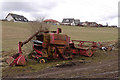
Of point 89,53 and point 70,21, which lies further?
point 70,21

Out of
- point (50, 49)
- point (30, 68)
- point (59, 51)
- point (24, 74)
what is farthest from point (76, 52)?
point (24, 74)

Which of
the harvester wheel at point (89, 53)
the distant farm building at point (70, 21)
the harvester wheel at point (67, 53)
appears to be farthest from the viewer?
the distant farm building at point (70, 21)

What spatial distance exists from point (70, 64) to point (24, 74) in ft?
8.87

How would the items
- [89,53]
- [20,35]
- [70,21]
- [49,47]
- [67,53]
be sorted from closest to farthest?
[49,47], [67,53], [89,53], [20,35], [70,21]

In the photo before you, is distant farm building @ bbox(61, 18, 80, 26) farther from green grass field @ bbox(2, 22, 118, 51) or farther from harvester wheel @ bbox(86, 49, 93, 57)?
harvester wheel @ bbox(86, 49, 93, 57)

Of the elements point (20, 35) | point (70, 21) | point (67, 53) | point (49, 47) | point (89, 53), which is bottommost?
point (89, 53)

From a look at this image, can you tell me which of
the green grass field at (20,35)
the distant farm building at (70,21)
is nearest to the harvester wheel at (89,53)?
the green grass field at (20,35)

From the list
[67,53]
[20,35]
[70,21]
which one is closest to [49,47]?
[67,53]

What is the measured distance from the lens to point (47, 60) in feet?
25.3

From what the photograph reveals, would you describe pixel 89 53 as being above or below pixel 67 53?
below

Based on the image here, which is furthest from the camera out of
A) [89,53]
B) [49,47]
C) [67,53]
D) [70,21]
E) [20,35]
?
[70,21]

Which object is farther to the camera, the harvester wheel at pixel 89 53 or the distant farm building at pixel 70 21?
the distant farm building at pixel 70 21

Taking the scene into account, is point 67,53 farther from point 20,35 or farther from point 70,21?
point 70,21

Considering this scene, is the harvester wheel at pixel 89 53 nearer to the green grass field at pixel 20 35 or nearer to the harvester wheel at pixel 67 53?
the harvester wheel at pixel 67 53
